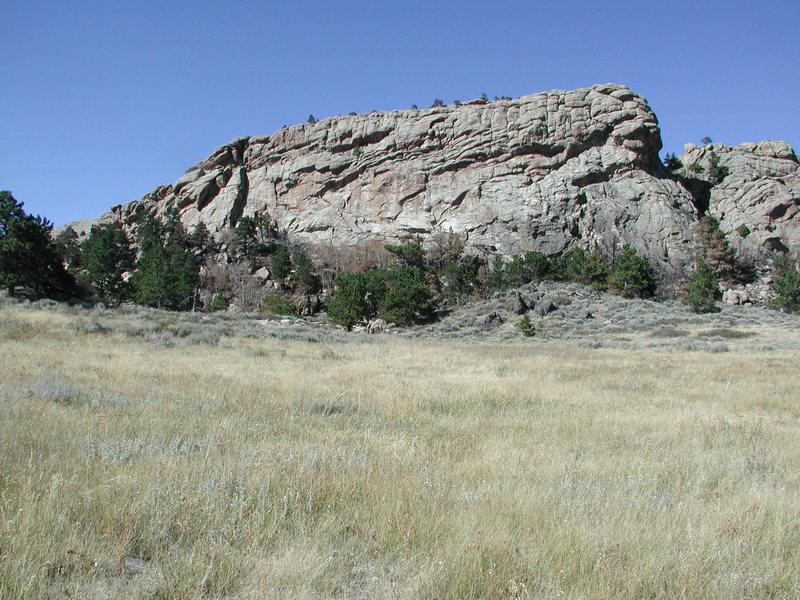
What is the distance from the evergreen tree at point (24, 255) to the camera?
120 feet

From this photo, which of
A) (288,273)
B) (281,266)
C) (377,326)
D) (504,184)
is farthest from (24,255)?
(504,184)

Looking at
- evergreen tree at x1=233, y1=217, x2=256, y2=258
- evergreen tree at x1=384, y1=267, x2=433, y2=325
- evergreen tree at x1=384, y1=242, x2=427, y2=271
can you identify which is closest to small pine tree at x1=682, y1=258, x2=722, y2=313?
evergreen tree at x1=384, y1=267, x2=433, y2=325

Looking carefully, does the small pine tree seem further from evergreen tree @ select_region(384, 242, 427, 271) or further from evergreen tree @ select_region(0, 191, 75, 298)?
evergreen tree @ select_region(0, 191, 75, 298)

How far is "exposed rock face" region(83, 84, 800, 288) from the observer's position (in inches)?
3275

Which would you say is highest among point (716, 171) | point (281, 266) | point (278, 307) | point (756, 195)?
point (716, 171)

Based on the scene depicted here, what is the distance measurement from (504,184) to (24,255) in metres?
72.7

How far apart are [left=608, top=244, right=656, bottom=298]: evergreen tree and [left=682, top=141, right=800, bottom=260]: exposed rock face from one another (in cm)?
2517

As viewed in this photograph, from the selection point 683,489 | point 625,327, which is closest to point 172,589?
point 683,489

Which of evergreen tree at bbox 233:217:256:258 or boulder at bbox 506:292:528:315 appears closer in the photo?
boulder at bbox 506:292:528:315

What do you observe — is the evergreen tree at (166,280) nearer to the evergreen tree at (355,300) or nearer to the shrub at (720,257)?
the evergreen tree at (355,300)

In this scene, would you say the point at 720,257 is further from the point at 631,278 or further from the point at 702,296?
the point at 702,296

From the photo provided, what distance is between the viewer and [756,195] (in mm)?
87500

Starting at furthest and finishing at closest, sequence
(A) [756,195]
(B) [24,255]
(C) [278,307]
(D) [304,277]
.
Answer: (A) [756,195] → (D) [304,277] → (C) [278,307] → (B) [24,255]

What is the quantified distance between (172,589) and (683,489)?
14.8 ft
